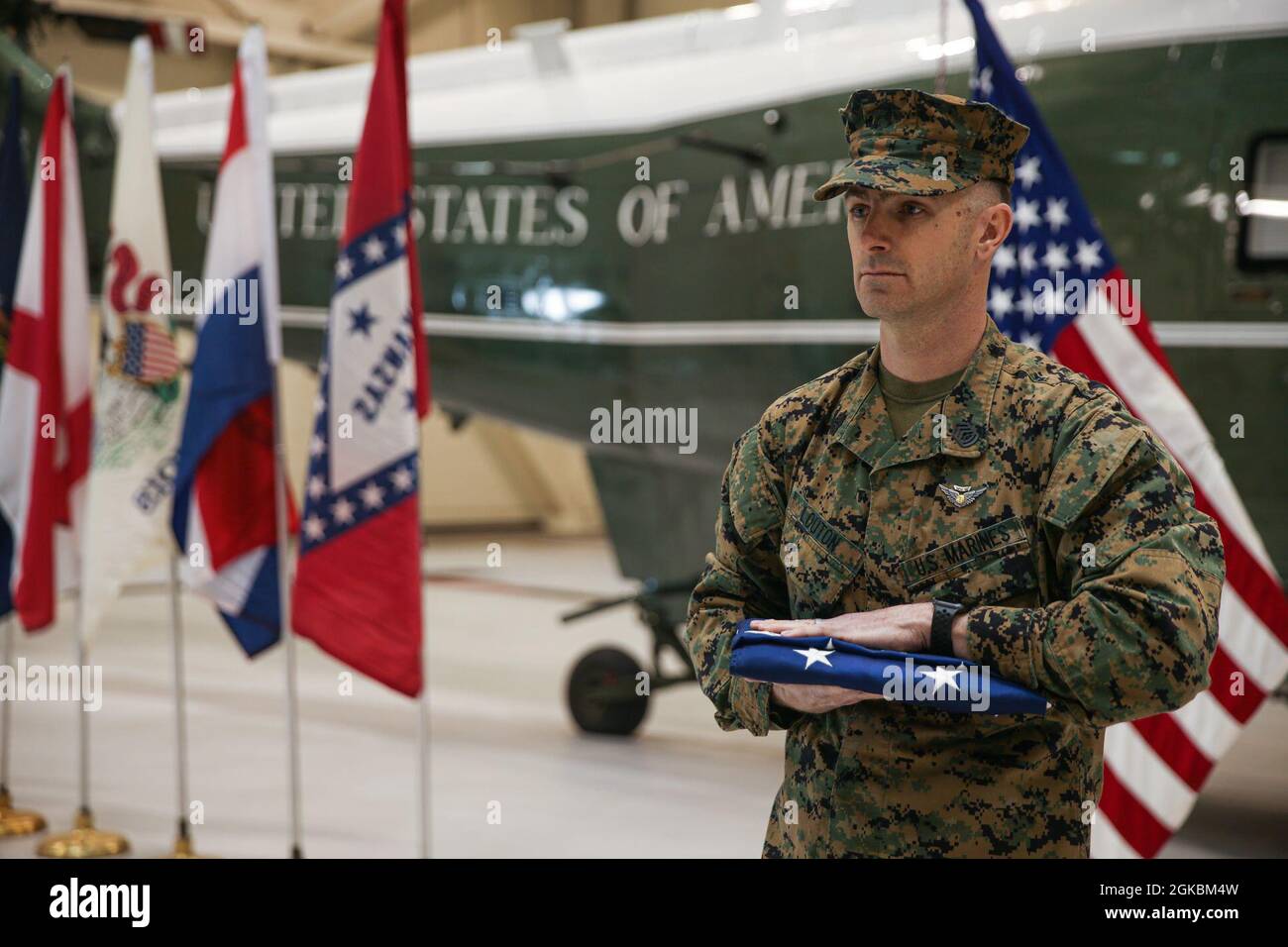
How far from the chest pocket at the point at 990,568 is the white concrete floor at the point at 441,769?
3499mm

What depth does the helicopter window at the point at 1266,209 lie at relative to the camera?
174 inches

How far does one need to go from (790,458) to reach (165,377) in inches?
143

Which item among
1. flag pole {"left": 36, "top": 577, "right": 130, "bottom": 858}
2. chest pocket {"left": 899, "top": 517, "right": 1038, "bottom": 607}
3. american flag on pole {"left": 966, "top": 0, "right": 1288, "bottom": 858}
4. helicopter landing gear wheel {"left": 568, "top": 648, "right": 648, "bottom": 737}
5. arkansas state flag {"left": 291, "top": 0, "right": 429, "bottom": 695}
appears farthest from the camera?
helicopter landing gear wheel {"left": 568, "top": 648, "right": 648, "bottom": 737}

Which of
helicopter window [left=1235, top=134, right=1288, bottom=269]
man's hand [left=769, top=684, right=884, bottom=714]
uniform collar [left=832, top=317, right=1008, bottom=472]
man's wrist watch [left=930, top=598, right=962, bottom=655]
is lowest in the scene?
man's hand [left=769, top=684, right=884, bottom=714]

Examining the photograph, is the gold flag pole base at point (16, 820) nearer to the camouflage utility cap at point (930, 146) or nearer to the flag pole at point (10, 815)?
the flag pole at point (10, 815)

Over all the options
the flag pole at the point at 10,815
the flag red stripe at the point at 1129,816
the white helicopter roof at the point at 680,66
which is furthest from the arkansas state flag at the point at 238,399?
the flag red stripe at the point at 1129,816

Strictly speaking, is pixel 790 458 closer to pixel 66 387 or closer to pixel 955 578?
pixel 955 578

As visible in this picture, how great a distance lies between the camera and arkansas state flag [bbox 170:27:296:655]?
4426 mm

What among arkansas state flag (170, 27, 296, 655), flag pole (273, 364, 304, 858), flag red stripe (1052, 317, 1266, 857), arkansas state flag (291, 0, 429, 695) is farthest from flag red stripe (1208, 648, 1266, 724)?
arkansas state flag (170, 27, 296, 655)

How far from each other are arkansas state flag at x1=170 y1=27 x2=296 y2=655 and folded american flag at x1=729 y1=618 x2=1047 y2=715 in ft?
10.7

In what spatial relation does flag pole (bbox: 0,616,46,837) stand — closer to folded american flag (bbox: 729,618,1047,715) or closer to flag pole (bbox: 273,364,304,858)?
flag pole (bbox: 273,364,304,858)

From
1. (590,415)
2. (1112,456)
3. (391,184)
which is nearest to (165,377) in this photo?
(391,184)

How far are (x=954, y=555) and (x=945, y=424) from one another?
159mm

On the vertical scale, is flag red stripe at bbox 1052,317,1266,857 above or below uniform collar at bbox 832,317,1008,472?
below
